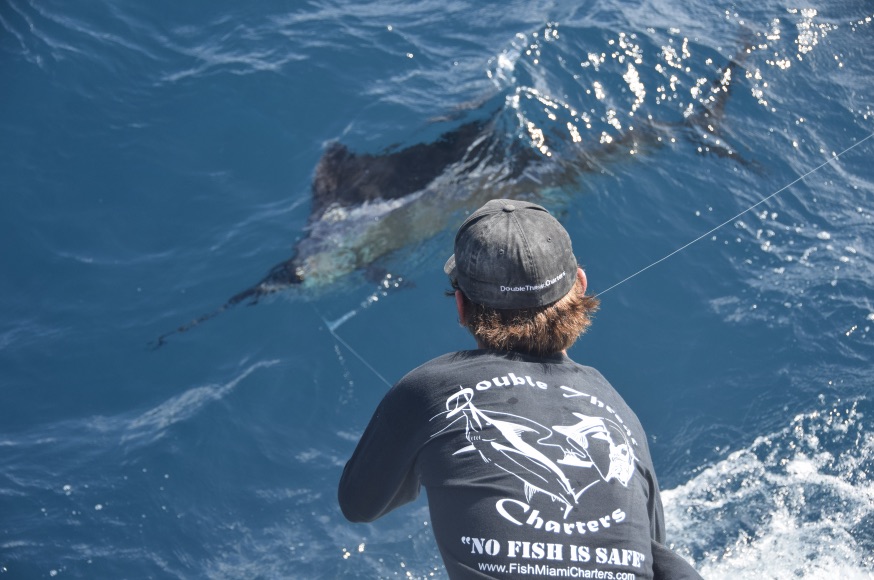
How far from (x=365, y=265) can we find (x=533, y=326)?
168 inches

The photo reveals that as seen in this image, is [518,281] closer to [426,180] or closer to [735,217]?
[426,180]

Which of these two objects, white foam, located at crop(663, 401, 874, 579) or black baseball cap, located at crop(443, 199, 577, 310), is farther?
white foam, located at crop(663, 401, 874, 579)

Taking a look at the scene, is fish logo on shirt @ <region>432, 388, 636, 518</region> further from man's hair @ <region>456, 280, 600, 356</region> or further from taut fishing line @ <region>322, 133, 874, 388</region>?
taut fishing line @ <region>322, 133, 874, 388</region>

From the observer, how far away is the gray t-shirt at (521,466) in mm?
1867

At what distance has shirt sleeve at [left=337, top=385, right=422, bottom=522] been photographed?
213 cm

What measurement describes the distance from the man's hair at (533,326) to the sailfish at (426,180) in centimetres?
409

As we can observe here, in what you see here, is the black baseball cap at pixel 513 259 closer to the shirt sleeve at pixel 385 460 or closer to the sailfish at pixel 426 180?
the shirt sleeve at pixel 385 460

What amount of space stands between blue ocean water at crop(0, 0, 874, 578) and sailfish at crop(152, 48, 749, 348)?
0.07 meters

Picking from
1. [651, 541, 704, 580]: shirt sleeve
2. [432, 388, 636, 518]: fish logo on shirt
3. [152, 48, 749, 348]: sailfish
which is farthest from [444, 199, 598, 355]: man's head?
[152, 48, 749, 348]: sailfish

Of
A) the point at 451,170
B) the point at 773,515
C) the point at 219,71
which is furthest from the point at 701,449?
the point at 219,71

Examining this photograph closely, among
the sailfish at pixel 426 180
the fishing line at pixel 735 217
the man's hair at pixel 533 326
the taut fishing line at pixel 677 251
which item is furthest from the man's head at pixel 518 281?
the sailfish at pixel 426 180

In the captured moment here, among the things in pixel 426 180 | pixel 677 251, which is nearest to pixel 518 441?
pixel 677 251

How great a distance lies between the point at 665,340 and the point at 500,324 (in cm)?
382

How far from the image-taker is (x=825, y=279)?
19.0 feet
